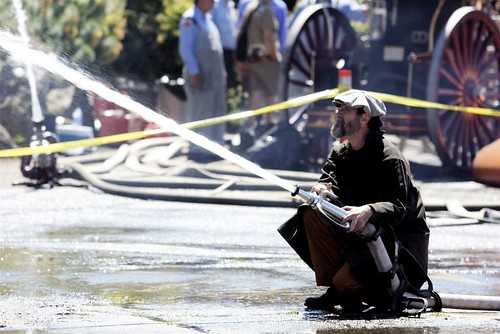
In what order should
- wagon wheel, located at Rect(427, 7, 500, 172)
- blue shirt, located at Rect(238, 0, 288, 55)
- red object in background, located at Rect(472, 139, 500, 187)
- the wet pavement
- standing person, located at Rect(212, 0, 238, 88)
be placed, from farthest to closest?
1. standing person, located at Rect(212, 0, 238, 88)
2. blue shirt, located at Rect(238, 0, 288, 55)
3. wagon wheel, located at Rect(427, 7, 500, 172)
4. red object in background, located at Rect(472, 139, 500, 187)
5. the wet pavement

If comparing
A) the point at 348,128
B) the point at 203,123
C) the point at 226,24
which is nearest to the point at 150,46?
the point at 226,24

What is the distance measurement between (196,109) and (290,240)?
9.55 meters

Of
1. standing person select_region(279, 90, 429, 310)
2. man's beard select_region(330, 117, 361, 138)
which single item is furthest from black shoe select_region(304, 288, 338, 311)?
man's beard select_region(330, 117, 361, 138)

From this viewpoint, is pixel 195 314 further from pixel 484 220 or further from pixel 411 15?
pixel 411 15

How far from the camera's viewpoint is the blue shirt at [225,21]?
18.3 m

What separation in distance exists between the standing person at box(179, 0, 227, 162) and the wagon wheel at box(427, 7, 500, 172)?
249cm

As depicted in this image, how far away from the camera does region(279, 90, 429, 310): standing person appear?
6.92 metres

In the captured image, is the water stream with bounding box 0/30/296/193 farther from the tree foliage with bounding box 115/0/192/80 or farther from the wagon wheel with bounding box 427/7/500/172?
the tree foliage with bounding box 115/0/192/80

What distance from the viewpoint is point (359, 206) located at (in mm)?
6996

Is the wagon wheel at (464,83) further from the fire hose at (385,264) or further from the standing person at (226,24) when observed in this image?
the fire hose at (385,264)

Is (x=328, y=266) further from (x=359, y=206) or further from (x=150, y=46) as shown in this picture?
(x=150, y=46)

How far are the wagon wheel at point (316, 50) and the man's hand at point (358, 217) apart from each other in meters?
9.66

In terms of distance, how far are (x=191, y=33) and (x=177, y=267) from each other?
778 centimetres

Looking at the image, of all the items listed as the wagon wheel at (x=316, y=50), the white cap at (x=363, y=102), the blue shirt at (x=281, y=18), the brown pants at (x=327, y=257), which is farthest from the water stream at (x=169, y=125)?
the blue shirt at (x=281, y=18)
